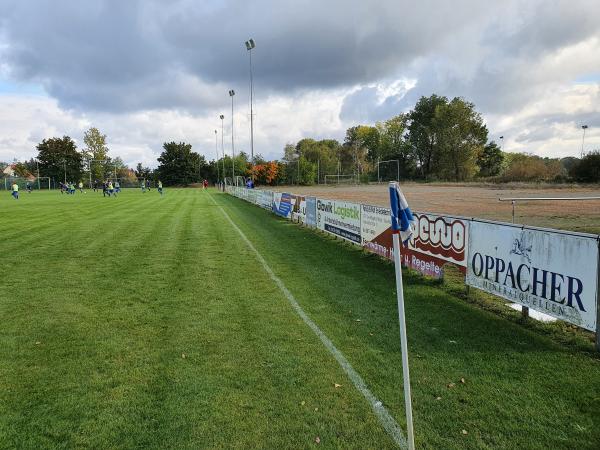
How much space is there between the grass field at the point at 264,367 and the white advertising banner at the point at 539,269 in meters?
0.45

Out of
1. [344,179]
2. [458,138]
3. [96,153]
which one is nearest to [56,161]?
[96,153]

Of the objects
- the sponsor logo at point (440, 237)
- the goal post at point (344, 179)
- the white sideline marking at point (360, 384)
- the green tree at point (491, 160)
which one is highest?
the green tree at point (491, 160)

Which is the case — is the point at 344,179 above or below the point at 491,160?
below

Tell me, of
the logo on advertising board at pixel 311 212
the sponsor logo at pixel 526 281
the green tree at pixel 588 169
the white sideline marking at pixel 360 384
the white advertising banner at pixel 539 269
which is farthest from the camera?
the green tree at pixel 588 169

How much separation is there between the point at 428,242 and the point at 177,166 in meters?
108

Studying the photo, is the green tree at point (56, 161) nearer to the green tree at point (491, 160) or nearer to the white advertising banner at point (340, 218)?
the green tree at point (491, 160)

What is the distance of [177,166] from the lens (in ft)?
365

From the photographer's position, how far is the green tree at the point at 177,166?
112 meters

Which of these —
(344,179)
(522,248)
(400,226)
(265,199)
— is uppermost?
(344,179)

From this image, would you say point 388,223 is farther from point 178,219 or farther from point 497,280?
point 178,219

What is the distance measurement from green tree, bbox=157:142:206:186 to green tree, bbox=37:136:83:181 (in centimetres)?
1998

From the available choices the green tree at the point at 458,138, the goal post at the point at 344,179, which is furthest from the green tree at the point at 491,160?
the goal post at the point at 344,179

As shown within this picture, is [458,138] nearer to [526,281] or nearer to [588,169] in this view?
[588,169]

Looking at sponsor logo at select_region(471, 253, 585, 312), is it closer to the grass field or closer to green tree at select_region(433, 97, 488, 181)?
the grass field
